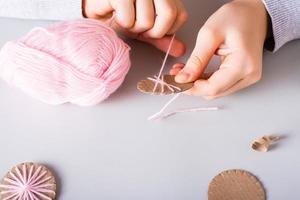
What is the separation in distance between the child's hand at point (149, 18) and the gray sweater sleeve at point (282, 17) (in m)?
0.14

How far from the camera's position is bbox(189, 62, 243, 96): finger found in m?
0.51

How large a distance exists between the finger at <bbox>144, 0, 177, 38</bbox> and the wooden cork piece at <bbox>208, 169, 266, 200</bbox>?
0.23 meters

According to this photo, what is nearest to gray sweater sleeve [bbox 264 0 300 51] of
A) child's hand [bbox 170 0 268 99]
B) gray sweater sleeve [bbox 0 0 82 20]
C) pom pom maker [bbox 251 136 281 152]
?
child's hand [bbox 170 0 268 99]

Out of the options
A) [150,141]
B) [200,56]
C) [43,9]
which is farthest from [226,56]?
[43,9]

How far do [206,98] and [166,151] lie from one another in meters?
0.11

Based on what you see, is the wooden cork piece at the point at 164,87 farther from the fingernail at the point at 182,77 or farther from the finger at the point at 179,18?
the finger at the point at 179,18

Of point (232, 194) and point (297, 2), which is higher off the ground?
point (297, 2)

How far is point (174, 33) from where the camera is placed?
604 mm

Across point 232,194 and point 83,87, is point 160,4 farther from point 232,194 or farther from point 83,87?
point 232,194

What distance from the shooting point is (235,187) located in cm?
48

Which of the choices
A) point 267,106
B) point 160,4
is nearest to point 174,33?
point 160,4

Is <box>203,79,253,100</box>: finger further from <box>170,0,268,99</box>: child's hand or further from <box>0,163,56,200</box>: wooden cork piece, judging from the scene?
<box>0,163,56,200</box>: wooden cork piece

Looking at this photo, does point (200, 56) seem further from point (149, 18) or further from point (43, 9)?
point (43, 9)

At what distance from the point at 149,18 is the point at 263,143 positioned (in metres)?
Answer: 0.25
